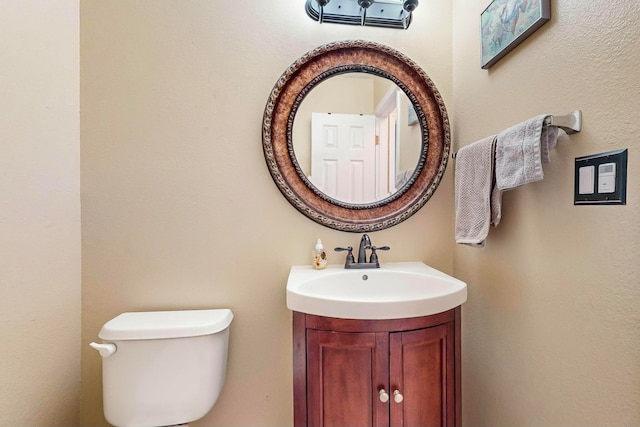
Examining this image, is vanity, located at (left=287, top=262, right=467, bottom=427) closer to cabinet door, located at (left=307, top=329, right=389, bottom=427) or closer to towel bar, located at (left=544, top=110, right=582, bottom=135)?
cabinet door, located at (left=307, top=329, right=389, bottom=427)

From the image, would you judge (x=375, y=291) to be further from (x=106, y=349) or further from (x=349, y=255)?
(x=106, y=349)

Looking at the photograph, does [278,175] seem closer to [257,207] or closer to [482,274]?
[257,207]

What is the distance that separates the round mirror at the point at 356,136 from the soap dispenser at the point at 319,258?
0.38 ft

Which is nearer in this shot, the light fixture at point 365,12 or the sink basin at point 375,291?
the sink basin at point 375,291

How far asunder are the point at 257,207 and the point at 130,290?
0.65 meters

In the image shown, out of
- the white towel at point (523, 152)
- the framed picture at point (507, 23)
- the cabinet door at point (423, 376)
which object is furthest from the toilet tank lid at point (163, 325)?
the framed picture at point (507, 23)

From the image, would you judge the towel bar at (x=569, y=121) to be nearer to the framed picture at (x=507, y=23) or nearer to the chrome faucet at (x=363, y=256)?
the framed picture at (x=507, y=23)

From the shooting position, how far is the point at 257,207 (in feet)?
4.20

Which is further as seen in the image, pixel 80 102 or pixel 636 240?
pixel 80 102

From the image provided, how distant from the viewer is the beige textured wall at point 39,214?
0.91 m

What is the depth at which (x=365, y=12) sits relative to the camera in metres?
1.25

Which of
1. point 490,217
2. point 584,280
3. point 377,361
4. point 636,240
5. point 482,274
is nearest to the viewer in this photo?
point 636,240

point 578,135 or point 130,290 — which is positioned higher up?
point 578,135

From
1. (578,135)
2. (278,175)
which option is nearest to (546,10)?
(578,135)
